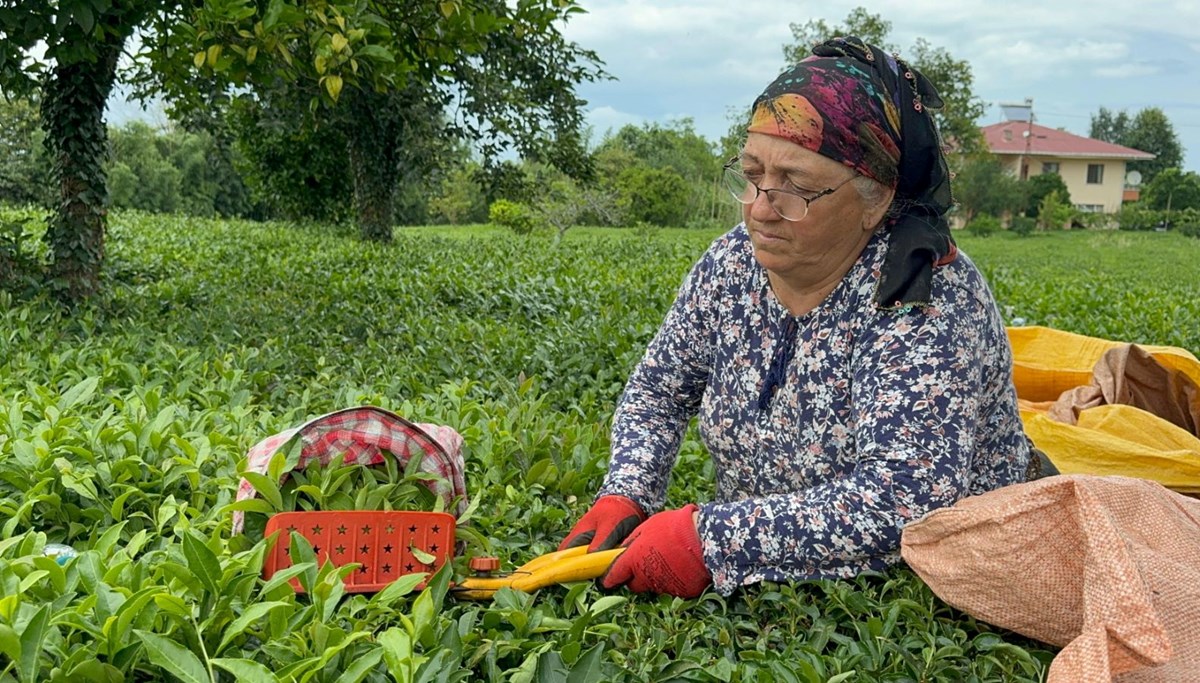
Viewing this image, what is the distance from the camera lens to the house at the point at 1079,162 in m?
51.9

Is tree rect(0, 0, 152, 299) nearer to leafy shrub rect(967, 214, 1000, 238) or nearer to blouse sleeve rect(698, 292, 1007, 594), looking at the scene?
blouse sleeve rect(698, 292, 1007, 594)

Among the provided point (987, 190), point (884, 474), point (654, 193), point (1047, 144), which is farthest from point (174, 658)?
point (1047, 144)

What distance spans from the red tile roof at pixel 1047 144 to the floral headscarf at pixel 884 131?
172 ft

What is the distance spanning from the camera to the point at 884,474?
5.88ft

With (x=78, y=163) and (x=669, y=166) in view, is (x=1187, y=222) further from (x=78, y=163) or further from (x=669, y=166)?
(x=78, y=163)

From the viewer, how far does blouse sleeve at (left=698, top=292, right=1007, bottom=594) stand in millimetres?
1794

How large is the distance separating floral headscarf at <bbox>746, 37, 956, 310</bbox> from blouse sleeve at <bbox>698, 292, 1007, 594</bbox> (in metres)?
0.09

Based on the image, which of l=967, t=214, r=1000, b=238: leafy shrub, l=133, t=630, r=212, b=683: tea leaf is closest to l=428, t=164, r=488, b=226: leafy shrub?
l=967, t=214, r=1000, b=238: leafy shrub

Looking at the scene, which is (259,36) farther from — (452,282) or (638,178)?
(638,178)

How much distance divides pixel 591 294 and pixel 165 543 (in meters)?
4.74

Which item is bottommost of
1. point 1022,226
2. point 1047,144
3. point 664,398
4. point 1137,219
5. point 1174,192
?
point 664,398

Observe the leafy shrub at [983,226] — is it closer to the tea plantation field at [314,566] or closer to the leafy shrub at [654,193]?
the leafy shrub at [654,193]

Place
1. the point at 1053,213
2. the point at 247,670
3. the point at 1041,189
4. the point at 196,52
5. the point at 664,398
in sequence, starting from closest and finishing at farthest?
the point at 247,670, the point at 664,398, the point at 196,52, the point at 1053,213, the point at 1041,189

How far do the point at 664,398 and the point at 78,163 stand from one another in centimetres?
444
